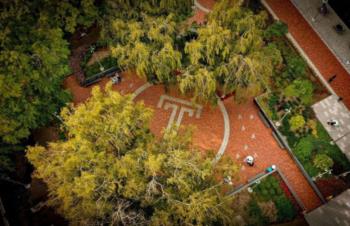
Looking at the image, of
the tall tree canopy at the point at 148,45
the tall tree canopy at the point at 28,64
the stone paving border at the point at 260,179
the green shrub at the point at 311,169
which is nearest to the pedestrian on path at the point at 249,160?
the stone paving border at the point at 260,179

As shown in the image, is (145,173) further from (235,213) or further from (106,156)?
(235,213)

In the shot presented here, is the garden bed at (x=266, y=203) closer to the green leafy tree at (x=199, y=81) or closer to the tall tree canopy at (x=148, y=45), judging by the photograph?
the green leafy tree at (x=199, y=81)

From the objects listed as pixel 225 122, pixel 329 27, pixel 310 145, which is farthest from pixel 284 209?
pixel 329 27

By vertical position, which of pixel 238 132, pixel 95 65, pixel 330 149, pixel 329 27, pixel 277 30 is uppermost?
pixel 95 65

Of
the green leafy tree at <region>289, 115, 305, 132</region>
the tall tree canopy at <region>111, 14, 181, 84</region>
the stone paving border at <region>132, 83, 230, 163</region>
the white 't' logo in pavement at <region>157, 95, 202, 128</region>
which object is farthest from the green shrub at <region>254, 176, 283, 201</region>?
the tall tree canopy at <region>111, 14, 181, 84</region>

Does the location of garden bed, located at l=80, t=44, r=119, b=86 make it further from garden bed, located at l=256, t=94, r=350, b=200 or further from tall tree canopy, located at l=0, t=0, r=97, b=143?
garden bed, located at l=256, t=94, r=350, b=200

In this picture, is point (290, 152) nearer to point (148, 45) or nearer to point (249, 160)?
point (249, 160)

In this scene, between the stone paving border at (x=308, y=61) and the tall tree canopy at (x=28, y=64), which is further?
the stone paving border at (x=308, y=61)

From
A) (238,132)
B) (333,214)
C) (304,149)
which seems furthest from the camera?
(238,132)
